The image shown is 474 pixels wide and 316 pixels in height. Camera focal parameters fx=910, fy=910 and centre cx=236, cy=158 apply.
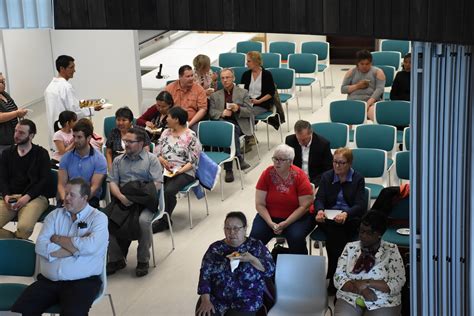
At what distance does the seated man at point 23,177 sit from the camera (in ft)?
26.7

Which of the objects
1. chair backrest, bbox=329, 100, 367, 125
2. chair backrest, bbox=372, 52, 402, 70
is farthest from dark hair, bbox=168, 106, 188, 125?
chair backrest, bbox=372, 52, 402, 70

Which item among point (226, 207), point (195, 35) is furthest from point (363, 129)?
point (195, 35)

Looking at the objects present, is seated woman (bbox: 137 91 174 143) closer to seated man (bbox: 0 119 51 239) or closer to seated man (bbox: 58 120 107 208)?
seated man (bbox: 58 120 107 208)

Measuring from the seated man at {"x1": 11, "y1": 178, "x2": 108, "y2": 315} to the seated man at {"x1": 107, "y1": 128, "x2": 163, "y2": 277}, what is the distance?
1256 mm

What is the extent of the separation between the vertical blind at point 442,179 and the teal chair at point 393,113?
486cm

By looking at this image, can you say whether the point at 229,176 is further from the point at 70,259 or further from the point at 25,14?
the point at 25,14

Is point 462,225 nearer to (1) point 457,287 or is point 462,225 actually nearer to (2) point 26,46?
(1) point 457,287

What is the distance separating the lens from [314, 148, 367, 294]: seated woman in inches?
292

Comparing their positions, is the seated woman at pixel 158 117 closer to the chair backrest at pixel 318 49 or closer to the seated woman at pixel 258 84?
the seated woman at pixel 258 84

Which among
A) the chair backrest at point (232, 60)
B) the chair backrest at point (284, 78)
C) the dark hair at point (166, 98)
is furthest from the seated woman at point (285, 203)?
the chair backrest at point (232, 60)

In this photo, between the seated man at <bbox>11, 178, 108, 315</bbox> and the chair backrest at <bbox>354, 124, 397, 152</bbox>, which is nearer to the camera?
the seated man at <bbox>11, 178, 108, 315</bbox>

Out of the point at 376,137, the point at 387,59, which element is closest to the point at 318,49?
the point at 387,59

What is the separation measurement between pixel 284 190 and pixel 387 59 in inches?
258

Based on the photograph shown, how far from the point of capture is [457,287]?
534 centimetres
